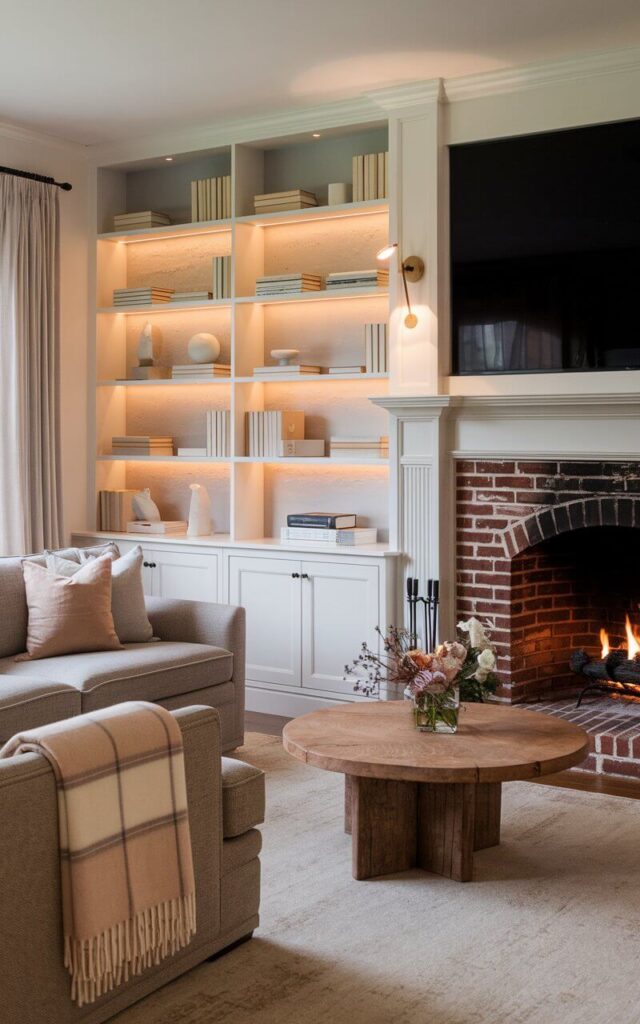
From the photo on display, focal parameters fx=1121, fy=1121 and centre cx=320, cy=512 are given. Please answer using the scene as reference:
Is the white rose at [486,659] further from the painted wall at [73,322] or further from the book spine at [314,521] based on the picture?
the painted wall at [73,322]

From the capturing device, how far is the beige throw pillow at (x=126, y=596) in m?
4.69

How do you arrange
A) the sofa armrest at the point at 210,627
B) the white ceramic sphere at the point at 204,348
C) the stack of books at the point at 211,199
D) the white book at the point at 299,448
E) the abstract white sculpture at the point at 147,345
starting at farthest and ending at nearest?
the abstract white sculpture at the point at 147,345, the white ceramic sphere at the point at 204,348, the stack of books at the point at 211,199, the white book at the point at 299,448, the sofa armrest at the point at 210,627

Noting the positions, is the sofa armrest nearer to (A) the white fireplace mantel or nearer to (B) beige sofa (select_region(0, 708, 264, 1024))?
(A) the white fireplace mantel

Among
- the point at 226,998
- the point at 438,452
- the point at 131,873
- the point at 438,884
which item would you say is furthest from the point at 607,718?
the point at 131,873

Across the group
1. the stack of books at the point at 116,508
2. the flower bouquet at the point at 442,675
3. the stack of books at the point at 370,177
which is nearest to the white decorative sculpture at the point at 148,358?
the stack of books at the point at 116,508

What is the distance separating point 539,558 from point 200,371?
2057mm

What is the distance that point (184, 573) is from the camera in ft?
19.1

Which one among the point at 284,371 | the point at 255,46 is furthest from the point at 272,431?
the point at 255,46

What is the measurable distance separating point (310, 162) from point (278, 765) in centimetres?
308

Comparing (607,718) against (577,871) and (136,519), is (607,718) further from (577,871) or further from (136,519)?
(136,519)

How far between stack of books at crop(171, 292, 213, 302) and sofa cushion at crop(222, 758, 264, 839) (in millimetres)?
3493

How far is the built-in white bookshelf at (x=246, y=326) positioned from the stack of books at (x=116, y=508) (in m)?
0.10

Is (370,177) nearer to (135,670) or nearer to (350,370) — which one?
(350,370)

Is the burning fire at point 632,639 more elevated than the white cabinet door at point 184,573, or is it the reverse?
the white cabinet door at point 184,573
